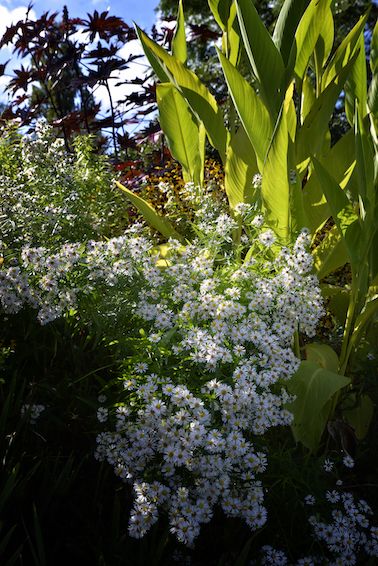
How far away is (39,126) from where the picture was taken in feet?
11.4

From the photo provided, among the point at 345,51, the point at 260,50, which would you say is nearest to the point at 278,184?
the point at 260,50

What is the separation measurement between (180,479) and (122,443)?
0.21 meters

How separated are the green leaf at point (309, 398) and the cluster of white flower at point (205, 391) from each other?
98 millimetres

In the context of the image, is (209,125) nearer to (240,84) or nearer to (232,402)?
(240,84)

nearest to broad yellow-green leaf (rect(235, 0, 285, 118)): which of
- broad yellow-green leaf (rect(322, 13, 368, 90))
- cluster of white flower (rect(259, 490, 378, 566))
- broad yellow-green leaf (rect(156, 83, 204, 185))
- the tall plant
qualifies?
the tall plant

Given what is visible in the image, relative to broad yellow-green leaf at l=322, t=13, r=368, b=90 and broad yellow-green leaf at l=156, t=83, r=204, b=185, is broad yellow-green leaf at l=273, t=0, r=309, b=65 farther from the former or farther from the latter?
broad yellow-green leaf at l=156, t=83, r=204, b=185

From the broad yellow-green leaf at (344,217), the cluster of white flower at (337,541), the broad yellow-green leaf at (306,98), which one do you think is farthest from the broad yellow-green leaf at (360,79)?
the cluster of white flower at (337,541)

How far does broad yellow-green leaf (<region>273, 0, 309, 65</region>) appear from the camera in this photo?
2461 millimetres

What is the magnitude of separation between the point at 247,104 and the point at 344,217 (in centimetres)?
63

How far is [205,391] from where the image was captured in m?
1.74

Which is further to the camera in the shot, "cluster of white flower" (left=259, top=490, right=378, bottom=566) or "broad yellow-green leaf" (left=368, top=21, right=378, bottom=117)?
"broad yellow-green leaf" (left=368, top=21, right=378, bottom=117)

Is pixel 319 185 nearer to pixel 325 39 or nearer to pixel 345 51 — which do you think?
pixel 345 51

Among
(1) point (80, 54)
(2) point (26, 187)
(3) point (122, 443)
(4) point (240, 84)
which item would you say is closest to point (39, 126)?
(2) point (26, 187)

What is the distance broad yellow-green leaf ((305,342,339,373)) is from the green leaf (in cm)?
18
